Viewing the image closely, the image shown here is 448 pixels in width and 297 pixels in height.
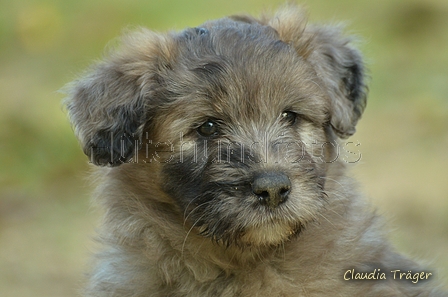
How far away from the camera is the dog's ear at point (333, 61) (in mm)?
4453

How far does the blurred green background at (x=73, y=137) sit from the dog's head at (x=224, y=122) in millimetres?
801

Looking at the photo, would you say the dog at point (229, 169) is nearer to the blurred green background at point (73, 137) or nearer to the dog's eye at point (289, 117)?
the dog's eye at point (289, 117)

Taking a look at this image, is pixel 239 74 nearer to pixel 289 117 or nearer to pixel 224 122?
pixel 224 122

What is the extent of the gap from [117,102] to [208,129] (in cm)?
56

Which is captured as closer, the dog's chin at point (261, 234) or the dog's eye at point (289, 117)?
the dog's chin at point (261, 234)

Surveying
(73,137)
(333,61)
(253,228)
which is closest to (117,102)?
(253,228)

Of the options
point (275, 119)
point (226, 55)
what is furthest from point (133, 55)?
point (275, 119)

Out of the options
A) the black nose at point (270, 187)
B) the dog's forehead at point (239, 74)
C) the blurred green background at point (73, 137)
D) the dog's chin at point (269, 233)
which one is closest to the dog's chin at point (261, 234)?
the dog's chin at point (269, 233)

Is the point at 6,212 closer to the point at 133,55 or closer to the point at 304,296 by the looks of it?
the point at 133,55

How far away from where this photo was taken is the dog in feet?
12.6

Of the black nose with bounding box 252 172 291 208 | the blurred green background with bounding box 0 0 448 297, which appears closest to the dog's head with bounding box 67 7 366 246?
the black nose with bounding box 252 172 291 208

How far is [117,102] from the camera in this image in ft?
13.6

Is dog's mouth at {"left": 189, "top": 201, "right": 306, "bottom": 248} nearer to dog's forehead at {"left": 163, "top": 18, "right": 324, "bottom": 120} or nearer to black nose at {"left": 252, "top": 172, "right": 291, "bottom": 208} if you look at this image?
black nose at {"left": 252, "top": 172, "right": 291, "bottom": 208}

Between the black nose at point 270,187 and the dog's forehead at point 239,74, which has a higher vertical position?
the dog's forehead at point 239,74
